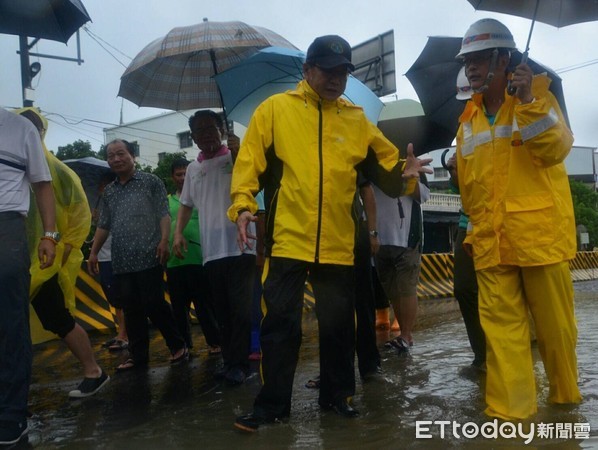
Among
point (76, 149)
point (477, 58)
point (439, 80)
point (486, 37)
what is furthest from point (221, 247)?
point (76, 149)

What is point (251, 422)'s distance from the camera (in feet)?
11.7

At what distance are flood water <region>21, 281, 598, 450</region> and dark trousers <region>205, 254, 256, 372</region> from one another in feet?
0.72

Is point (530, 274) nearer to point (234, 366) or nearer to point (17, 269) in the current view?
point (234, 366)

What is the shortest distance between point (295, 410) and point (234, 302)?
121cm

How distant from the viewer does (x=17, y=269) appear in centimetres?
368

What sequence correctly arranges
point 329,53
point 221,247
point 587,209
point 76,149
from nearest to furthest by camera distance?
point 329,53
point 221,247
point 76,149
point 587,209

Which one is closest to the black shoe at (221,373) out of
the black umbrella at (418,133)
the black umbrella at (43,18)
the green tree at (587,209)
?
the black umbrella at (418,133)

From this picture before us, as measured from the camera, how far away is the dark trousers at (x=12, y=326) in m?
3.61

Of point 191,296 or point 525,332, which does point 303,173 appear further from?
point 191,296

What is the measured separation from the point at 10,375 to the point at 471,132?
2807mm

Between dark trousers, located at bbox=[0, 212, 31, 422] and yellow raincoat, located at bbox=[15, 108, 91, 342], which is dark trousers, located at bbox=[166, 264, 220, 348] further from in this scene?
dark trousers, located at bbox=[0, 212, 31, 422]

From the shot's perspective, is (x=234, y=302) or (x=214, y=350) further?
(x=214, y=350)

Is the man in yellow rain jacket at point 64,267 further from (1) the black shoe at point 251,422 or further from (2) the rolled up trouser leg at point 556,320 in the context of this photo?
(2) the rolled up trouser leg at point 556,320

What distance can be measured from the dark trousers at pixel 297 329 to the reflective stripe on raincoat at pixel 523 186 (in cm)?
80
